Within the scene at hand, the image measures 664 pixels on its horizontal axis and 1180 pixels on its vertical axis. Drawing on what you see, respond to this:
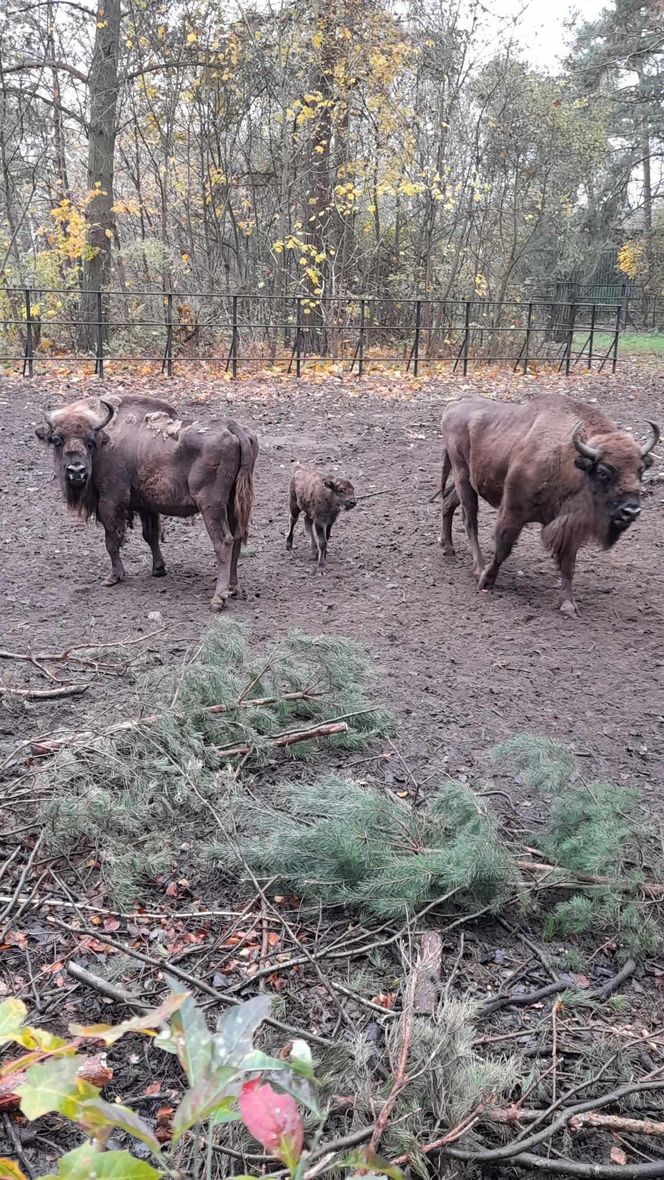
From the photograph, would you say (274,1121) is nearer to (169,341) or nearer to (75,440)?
(75,440)

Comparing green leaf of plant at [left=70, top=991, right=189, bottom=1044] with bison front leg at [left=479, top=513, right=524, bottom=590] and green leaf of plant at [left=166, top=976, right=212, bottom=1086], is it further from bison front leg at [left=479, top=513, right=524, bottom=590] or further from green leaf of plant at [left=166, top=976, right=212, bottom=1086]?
bison front leg at [left=479, top=513, right=524, bottom=590]

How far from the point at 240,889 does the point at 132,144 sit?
23.3m

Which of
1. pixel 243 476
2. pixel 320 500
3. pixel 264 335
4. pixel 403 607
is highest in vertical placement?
pixel 264 335

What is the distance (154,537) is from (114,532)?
423 millimetres

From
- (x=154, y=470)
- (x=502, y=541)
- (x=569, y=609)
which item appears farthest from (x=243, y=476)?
(x=569, y=609)

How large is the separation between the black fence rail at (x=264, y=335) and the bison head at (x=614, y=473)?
10933 millimetres

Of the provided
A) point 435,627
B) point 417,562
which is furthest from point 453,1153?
point 417,562

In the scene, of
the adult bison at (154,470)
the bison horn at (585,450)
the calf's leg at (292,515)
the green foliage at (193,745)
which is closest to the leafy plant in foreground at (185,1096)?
the green foliage at (193,745)

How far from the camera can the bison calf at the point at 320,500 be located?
819cm

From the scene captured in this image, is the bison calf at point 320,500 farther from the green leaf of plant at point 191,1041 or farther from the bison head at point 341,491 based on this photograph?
the green leaf of plant at point 191,1041

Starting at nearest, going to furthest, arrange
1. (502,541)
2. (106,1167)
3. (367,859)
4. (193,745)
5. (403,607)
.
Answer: (106,1167), (367,859), (193,745), (403,607), (502,541)

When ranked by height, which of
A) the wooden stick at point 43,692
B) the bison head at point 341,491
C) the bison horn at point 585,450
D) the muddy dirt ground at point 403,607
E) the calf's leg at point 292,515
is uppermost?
the bison horn at point 585,450

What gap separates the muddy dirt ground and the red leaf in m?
3.95

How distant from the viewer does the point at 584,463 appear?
715 centimetres
